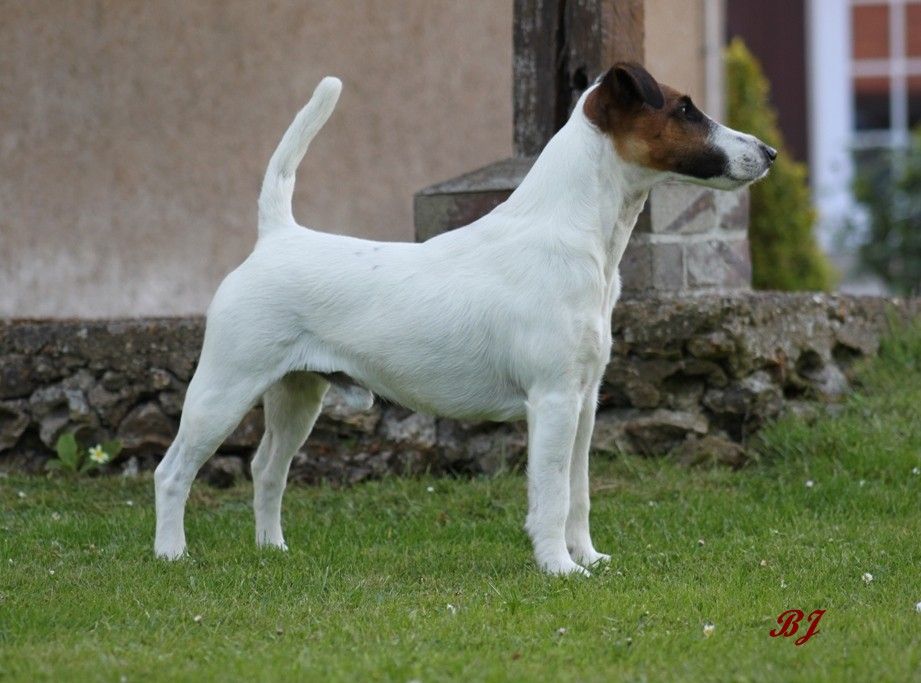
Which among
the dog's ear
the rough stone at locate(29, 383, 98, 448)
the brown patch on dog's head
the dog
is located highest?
the dog's ear

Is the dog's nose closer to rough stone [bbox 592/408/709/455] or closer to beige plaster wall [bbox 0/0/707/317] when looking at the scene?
rough stone [bbox 592/408/709/455]

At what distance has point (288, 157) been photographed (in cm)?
520

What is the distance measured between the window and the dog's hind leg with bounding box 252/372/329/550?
1209 centimetres

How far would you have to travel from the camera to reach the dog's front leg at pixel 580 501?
16.5 ft

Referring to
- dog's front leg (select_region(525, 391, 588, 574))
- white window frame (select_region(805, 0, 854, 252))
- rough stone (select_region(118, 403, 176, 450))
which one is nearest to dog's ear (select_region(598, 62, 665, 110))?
dog's front leg (select_region(525, 391, 588, 574))

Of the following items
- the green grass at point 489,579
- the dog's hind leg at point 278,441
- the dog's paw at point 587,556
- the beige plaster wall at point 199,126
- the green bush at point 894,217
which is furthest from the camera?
the green bush at point 894,217

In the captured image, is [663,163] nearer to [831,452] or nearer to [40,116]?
[831,452]

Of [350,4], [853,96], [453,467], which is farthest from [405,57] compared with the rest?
[853,96]

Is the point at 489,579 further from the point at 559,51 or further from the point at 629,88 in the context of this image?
the point at 559,51

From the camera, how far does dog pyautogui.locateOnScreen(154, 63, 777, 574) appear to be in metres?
4.75

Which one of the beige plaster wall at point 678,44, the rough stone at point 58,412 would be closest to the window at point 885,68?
the beige plaster wall at point 678,44

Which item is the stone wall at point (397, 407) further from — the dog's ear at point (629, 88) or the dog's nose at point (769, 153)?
the dog's ear at point (629, 88)

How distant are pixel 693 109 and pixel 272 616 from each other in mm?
2130

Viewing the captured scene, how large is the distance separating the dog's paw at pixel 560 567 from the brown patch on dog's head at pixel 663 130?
134 cm
